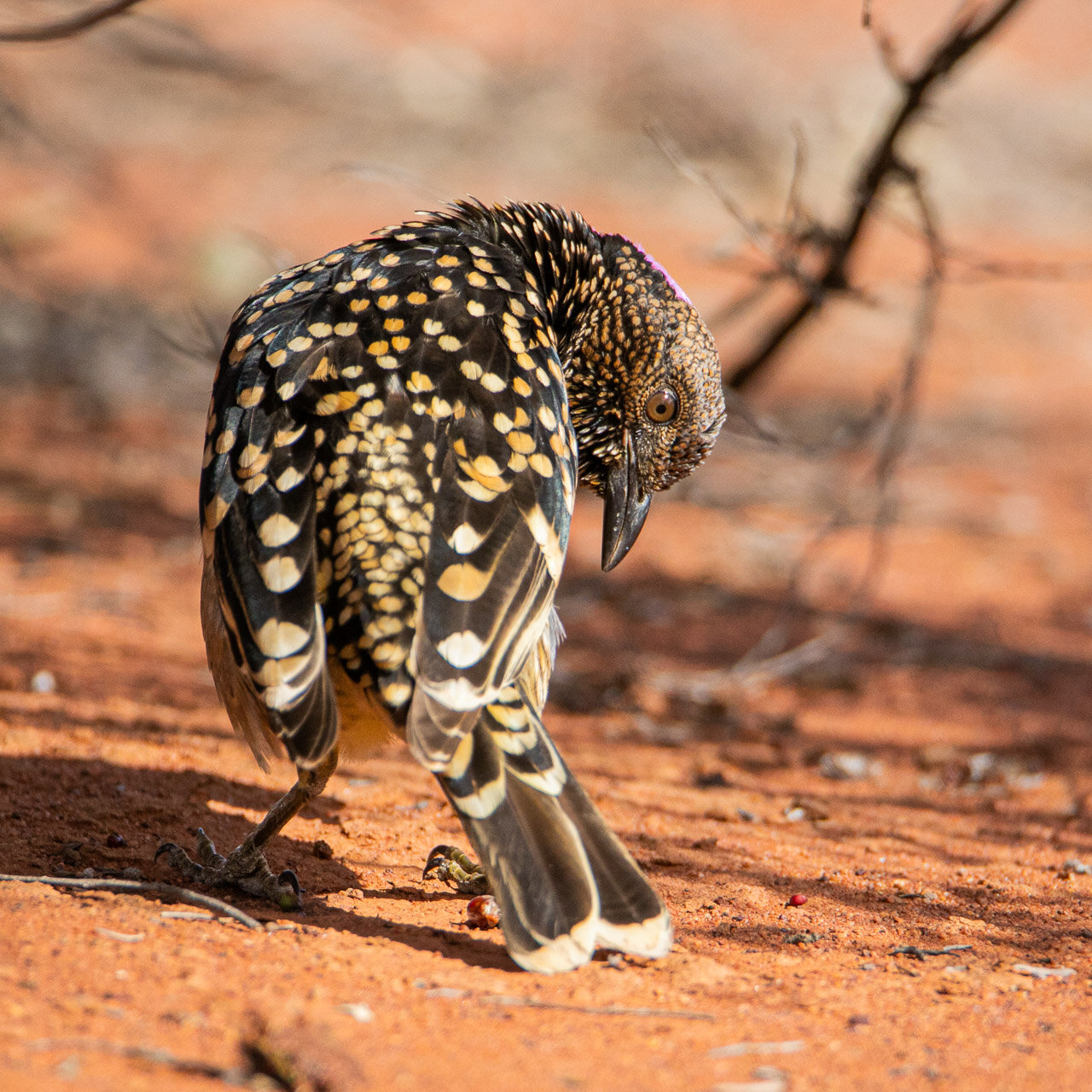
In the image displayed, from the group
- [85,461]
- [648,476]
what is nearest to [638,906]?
[648,476]

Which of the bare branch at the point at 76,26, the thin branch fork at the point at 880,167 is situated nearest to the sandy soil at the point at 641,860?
the thin branch fork at the point at 880,167

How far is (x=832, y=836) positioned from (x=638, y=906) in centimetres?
158

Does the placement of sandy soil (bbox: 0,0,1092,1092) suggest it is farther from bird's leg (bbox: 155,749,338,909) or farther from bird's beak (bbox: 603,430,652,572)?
bird's beak (bbox: 603,430,652,572)

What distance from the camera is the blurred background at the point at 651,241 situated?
7.30 metres

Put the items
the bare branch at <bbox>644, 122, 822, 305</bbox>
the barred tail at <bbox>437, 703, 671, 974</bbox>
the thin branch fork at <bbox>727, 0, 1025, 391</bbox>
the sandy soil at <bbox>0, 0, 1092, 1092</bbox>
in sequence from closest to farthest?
1. the sandy soil at <bbox>0, 0, 1092, 1092</bbox>
2. the barred tail at <bbox>437, 703, 671, 974</bbox>
3. the bare branch at <bbox>644, 122, 822, 305</bbox>
4. the thin branch fork at <bbox>727, 0, 1025, 391</bbox>

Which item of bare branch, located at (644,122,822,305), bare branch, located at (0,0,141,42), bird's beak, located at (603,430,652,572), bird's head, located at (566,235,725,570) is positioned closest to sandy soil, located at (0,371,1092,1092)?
bird's beak, located at (603,430,652,572)

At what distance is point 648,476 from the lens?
3893 millimetres

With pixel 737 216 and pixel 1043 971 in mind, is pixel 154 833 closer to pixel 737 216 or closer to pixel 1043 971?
pixel 1043 971

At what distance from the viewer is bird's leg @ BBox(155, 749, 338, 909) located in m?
3.21

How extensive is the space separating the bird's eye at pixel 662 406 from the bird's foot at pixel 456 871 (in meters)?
1.46

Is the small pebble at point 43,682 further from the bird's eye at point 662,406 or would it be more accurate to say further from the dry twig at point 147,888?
the bird's eye at point 662,406

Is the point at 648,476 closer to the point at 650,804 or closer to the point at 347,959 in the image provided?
the point at 650,804

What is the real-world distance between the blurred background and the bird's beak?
4.95ft

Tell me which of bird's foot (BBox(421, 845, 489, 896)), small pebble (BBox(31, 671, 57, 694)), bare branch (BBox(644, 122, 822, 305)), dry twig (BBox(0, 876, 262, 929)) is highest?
bare branch (BBox(644, 122, 822, 305))
